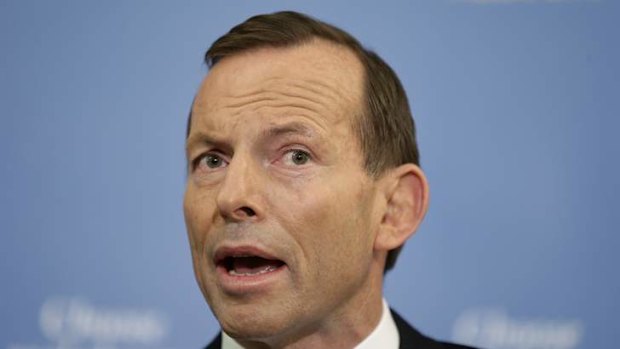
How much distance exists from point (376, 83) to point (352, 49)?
0.33 ft

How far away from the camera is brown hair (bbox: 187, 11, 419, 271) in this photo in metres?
2.22

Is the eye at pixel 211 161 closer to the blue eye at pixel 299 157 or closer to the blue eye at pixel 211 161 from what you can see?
the blue eye at pixel 211 161

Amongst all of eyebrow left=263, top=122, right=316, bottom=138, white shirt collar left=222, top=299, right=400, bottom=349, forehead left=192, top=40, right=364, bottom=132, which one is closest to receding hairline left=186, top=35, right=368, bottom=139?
forehead left=192, top=40, right=364, bottom=132

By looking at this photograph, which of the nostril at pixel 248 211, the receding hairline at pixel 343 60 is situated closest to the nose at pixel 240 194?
the nostril at pixel 248 211

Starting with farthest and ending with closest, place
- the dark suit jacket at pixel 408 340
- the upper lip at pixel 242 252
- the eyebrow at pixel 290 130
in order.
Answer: the dark suit jacket at pixel 408 340 < the eyebrow at pixel 290 130 < the upper lip at pixel 242 252

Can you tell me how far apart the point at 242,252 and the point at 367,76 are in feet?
1.86

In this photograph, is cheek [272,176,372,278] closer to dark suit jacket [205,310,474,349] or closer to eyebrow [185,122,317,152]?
eyebrow [185,122,317,152]

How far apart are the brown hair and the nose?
30 cm

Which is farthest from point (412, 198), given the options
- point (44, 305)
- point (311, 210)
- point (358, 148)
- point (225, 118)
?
point (44, 305)

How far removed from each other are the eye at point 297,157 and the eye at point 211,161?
15 cm

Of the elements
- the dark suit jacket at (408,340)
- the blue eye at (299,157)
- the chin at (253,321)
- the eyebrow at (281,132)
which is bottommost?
the dark suit jacket at (408,340)

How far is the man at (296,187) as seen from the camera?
2018 millimetres

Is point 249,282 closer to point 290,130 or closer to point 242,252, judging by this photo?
point 242,252

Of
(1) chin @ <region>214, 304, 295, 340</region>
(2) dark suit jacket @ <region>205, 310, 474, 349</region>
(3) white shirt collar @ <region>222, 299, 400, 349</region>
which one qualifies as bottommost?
(2) dark suit jacket @ <region>205, 310, 474, 349</region>
